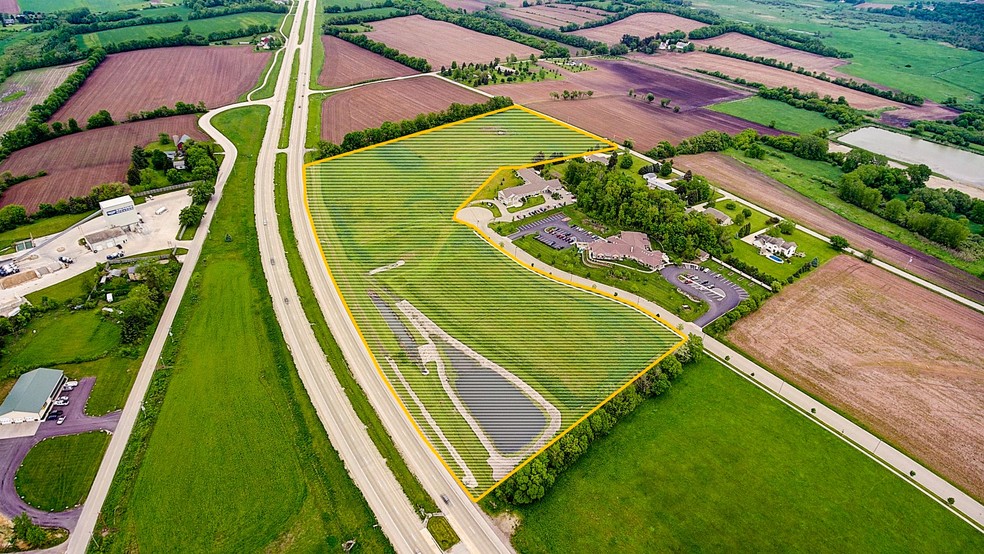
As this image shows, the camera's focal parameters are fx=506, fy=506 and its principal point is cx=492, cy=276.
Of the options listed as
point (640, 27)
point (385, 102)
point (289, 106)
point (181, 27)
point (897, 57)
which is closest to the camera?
point (289, 106)

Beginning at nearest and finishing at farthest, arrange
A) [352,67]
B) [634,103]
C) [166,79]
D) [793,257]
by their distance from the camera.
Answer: [793,257] → [634,103] → [166,79] → [352,67]

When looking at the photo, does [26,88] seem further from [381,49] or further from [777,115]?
[777,115]

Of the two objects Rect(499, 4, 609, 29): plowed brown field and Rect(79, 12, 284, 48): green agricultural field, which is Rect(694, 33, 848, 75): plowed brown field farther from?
Rect(79, 12, 284, 48): green agricultural field

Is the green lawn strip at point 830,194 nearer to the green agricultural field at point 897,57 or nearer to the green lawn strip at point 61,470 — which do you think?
the green agricultural field at point 897,57

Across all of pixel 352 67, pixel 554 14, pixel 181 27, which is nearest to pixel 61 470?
pixel 352 67

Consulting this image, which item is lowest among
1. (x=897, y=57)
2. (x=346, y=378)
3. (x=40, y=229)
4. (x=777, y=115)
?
(x=346, y=378)

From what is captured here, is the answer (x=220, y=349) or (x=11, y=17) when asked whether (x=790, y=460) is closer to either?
(x=220, y=349)

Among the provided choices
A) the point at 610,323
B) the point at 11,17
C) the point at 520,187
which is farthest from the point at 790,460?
the point at 11,17

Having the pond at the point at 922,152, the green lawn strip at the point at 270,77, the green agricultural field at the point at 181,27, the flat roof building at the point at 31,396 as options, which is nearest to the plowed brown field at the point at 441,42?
the green lawn strip at the point at 270,77
